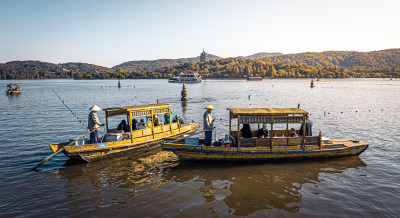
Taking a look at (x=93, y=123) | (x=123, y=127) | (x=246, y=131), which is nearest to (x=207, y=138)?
(x=246, y=131)

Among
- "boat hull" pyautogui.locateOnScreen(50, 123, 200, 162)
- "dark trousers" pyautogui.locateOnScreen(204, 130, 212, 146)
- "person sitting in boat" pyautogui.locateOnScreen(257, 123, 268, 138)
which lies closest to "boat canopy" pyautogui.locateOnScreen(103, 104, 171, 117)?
"boat hull" pyautogui.locateOnScreen(50, 123, 200, 162)

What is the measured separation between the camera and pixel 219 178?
11.9 m

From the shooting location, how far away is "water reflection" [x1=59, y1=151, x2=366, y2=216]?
9.84 m

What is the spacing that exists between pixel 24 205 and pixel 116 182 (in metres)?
3.70

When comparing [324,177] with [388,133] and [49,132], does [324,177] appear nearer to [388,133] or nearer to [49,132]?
[388,133]

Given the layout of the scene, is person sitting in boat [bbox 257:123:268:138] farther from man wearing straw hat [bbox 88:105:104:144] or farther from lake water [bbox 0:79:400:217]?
man wearing straw hat [bbox 88:105:104:144]

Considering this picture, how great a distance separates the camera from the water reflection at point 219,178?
9844 mm

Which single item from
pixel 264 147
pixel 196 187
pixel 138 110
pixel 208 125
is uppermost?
pixel 138 110

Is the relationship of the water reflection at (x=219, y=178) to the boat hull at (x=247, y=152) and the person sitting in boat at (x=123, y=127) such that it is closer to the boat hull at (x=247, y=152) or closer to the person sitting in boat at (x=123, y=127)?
the boat hull at (x=247, y=152)

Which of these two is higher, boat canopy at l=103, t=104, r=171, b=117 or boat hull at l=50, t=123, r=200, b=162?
boat canopy at l=103, t=104, r=171, b=117

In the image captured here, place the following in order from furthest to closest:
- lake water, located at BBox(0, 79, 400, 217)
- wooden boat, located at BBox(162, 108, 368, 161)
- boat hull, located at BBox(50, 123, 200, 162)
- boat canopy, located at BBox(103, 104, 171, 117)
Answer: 1. boat canopy, located at BBox(103, 104, 171, 117)
2. boat hull, located at BBox(50, 123, 200, 162)
3. wooden boat, located at BBox(162, 108, 368, 161)
4. lake water, located at BBox(0, 79, 400, 217)

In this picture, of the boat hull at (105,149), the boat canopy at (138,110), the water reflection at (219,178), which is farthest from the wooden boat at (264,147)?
the boat canopy at (138,110)

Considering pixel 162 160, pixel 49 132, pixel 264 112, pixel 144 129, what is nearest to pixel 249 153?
pixel 264 112

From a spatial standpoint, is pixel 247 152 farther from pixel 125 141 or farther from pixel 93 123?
pixel 93 123
